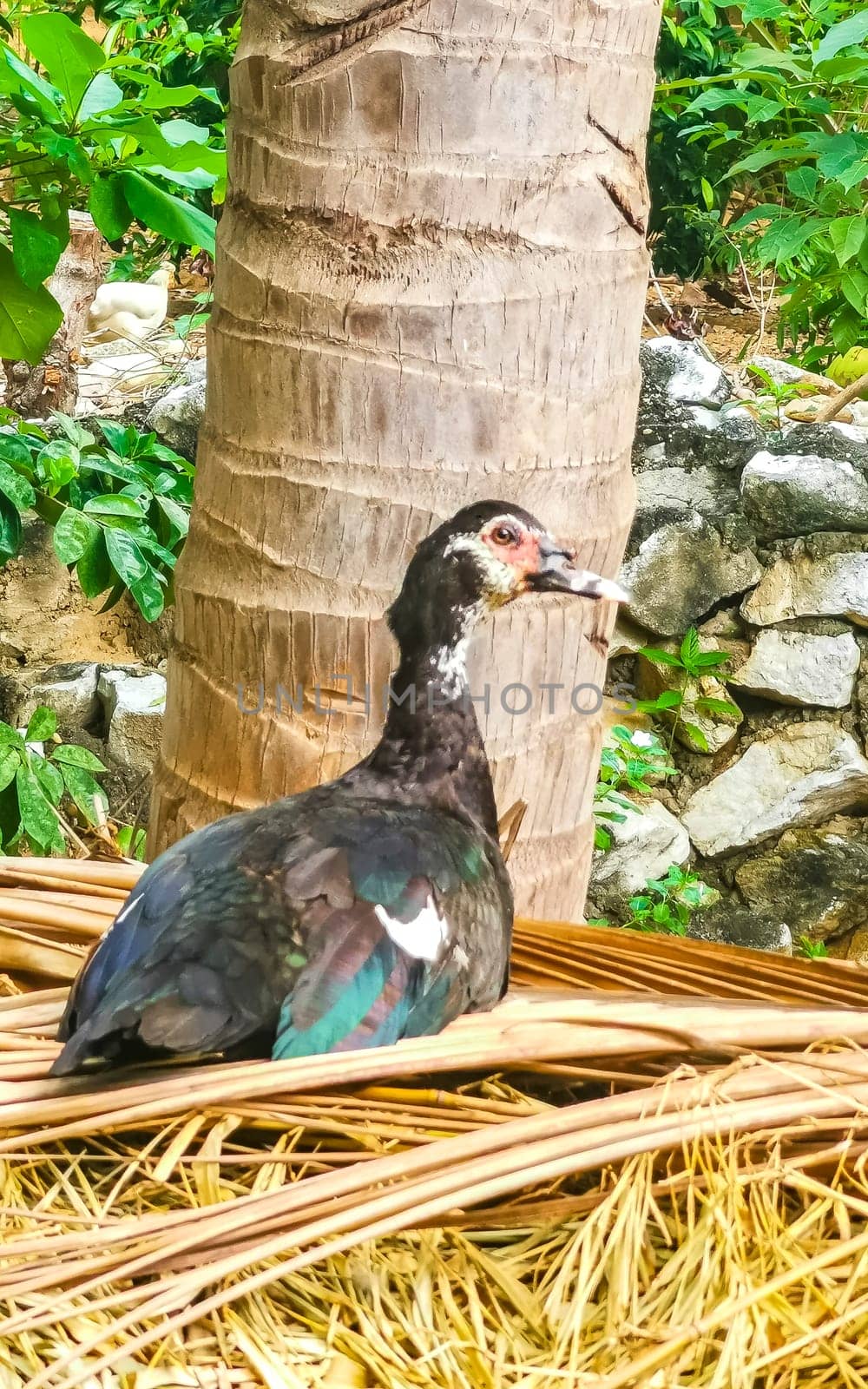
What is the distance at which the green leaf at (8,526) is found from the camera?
1.40m

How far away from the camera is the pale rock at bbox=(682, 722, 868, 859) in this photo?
2398mm

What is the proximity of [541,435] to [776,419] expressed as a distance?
1.74m

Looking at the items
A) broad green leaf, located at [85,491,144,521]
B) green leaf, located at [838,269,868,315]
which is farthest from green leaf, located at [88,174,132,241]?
green leaf, located at [838,269,868,315]

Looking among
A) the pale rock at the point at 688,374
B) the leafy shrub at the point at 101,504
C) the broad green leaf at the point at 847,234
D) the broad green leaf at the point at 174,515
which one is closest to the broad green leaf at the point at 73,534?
the leafy shrub at the point at 101,504

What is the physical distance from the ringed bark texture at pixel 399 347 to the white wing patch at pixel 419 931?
0.66 ft

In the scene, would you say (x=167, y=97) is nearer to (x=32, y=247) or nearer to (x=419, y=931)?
(x=32, y=247)

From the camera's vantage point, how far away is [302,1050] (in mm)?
741

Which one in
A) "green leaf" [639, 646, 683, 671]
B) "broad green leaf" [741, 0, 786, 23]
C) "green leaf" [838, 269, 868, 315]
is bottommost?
"green leaf" [639, 646, 683, 671]

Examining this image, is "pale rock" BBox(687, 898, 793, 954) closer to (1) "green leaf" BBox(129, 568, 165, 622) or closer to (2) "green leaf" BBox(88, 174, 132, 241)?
(1) "green leaf" BBox(129, 568, 165, 622)

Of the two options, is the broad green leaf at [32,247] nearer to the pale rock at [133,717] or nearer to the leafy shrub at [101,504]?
the leafy shrub at [101,504]

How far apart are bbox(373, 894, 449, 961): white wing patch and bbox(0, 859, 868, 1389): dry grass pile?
5 cm

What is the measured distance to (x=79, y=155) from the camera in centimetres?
111

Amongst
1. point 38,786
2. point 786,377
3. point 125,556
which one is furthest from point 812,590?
point 38,786

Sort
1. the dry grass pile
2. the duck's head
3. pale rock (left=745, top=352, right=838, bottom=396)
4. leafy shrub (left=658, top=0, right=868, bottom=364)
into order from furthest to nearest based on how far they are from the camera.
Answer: pale rock (left=745, top=352, right=838, bottom=396) → leafy shrub (left=658, top=0, right=868, bottom=364) → the duck's head → the dry grass pile
